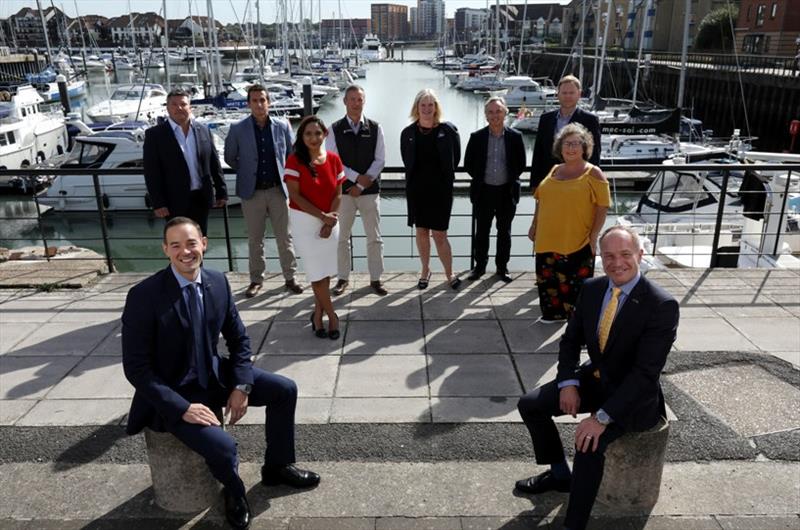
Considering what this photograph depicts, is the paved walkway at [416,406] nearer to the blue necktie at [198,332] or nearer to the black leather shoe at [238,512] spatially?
the black leather shoe at [238,512]

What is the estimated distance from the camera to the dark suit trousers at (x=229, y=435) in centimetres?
269

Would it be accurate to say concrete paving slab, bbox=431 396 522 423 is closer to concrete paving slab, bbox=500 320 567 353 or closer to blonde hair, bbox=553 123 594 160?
concrete paving slab, bbox=500 320 567 353

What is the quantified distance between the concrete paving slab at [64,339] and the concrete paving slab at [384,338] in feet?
6.30

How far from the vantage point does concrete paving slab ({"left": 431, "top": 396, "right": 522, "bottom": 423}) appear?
370 cm

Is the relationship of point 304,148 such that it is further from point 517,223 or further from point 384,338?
point 517,223

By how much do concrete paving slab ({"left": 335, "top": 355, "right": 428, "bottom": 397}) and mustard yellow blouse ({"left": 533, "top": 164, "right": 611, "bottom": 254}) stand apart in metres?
1.34

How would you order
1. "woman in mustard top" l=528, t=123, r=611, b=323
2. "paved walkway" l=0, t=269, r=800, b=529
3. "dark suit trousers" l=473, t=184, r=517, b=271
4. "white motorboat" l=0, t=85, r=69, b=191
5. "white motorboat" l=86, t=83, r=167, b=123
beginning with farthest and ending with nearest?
"white motorboat" l=86, t=83, r=167, b=123 < "white motorboat" l=0, t=85, r=69, b=191 < "dark suit trousers" l=473, t=184, r=517, b=271 < "woman in mustard top" l=528, t=123, r=611, b=323 < "paved walkway" l=0, t=269, r=800, b=529

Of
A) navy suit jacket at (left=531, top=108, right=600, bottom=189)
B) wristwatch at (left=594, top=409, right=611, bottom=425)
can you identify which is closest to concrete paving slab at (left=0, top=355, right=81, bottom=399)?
wristwatch at (left=594, top=409, right=611, bottom=425)

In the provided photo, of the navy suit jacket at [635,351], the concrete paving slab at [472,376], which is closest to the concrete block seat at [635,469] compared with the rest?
the navy suit jacket at [635,351]

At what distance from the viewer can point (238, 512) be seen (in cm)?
284

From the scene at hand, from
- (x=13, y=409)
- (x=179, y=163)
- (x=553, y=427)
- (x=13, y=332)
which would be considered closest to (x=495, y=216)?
(x=179, y=163)

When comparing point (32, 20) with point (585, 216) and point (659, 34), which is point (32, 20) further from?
point (585, 216)

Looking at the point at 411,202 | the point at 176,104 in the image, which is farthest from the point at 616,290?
the point at 176,104

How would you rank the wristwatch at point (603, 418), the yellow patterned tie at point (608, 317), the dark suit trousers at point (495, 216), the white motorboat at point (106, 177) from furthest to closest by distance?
the white motorboat at point (106, 177) → the dark suit trousers at point (495, 216) → the yellow patterned tie at point (608, 317) → the wristwatch at point (603, 418)
